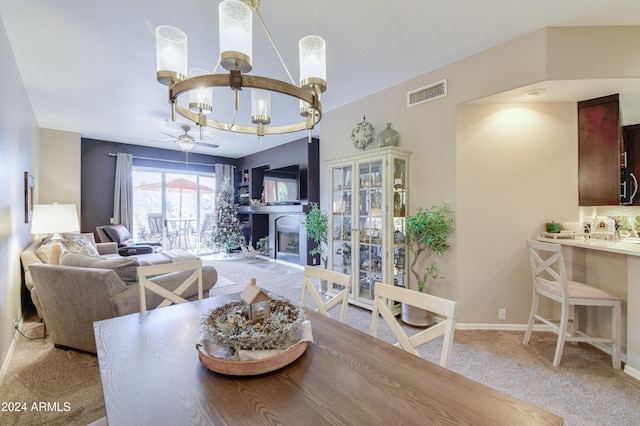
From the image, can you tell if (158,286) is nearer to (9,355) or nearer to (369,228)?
(9,355)

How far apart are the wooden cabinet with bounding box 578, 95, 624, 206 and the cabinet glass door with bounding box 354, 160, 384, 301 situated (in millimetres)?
2038

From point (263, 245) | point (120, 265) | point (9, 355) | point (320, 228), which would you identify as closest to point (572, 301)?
point (320, 228)

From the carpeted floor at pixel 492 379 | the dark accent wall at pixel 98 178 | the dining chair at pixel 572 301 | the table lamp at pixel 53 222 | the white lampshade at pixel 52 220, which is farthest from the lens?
the dark accent wall at pixel 98 178

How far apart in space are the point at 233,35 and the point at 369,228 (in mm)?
2718

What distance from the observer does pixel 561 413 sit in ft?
5.79

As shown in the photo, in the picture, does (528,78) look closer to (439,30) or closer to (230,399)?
(439,30)

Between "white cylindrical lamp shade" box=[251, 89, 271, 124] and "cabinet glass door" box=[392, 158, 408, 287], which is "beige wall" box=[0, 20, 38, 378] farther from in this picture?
"cabinet glass door" box=[392, 158, 408, 287]

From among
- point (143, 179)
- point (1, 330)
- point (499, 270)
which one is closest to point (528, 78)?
point (499, 270)

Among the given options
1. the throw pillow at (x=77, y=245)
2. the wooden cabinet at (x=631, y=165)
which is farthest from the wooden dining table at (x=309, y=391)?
the wooden cabinet at (x=631, y=165)

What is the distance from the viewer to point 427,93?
10.7ft

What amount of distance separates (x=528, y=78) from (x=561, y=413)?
2.63m

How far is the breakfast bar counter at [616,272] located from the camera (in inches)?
84.8

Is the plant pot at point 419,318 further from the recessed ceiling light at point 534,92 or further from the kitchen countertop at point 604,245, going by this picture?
the recessed ceiling light at point 534,92

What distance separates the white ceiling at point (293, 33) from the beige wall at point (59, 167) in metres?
2.12
